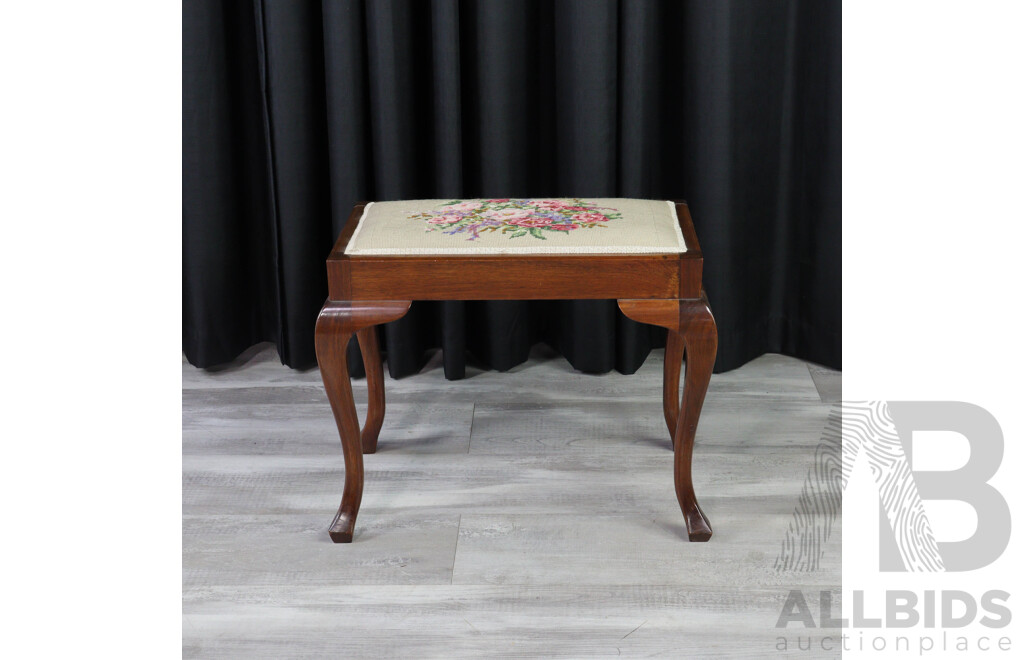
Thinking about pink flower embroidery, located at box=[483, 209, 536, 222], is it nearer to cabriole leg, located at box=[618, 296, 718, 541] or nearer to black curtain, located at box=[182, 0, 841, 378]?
cabriole leg, located at box=[618, 296, 718, 541]

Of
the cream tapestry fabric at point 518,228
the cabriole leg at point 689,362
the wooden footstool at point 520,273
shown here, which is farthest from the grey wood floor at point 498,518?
the cream tapestry fabric at point 518,228

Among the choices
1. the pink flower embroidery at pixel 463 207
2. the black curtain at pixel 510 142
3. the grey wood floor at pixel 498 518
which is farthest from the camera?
the black curtain at pixel 510 142

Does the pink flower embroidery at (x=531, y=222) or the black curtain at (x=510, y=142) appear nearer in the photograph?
the pink flower embroidery at (x=531, y=222)

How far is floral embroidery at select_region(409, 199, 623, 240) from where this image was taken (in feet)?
5.11

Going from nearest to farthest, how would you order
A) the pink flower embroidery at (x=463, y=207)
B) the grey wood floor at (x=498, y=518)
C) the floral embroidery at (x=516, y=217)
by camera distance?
the grey wood floor at (x=498, y=518)
the floral embroidery at (x=516, y=217)
the pink flower embroidery at (x=463, y=207)

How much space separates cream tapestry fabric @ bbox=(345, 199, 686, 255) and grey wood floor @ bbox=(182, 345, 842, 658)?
1.54ft

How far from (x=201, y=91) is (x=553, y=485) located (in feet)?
3.46

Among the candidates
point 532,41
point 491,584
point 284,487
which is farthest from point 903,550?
point 532,41

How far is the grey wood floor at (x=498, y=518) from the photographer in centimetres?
146

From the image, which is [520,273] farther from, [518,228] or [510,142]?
[510,142]

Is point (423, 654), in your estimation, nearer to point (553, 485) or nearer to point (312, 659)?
point (312, 659)

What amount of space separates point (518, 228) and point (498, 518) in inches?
19.1

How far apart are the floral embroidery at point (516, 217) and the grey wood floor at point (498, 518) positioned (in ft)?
1.56

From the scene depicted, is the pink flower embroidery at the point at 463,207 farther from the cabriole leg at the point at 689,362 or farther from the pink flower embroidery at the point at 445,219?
the cabriole leg at the point at 689,362
